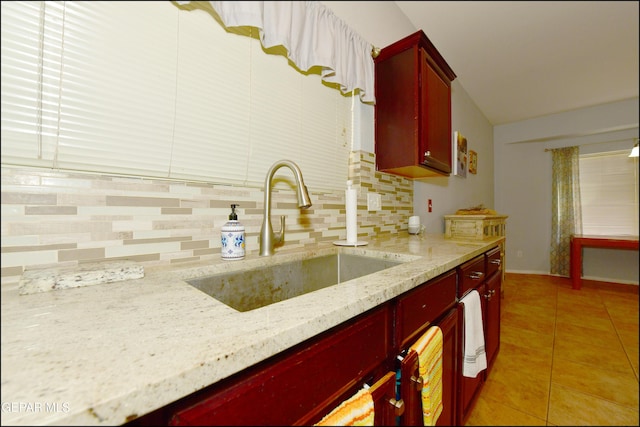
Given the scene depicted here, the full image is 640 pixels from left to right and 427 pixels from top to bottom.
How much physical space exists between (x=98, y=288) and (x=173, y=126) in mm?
444

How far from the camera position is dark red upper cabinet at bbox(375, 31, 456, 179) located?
4.55 ft

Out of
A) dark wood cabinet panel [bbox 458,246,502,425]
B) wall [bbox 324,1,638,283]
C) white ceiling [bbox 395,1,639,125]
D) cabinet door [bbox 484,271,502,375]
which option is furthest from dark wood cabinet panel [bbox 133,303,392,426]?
white ceiling [bbox 395,1,639,125]

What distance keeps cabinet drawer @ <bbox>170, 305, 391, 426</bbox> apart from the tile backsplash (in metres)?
0.48

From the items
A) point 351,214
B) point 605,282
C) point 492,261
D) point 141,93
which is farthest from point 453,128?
point 605,282

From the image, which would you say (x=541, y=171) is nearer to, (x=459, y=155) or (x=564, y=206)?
(x=564, y=206)

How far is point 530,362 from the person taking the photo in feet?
5.62

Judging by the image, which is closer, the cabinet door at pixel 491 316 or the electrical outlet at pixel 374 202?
the cabinet door at pixel 491 316

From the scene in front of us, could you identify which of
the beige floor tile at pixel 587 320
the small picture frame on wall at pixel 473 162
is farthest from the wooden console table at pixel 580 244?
the small picture frame on wall at pixel 473 162

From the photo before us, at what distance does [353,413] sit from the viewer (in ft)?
1.48

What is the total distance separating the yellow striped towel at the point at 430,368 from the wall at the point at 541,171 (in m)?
4.47

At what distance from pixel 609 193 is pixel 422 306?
4.62 meters

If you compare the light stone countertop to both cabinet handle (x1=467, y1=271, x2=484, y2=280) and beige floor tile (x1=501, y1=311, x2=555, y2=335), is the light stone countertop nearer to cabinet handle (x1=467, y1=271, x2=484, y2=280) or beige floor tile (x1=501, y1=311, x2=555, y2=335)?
cabinet handle (x1=467, y1=271, x2=484, y2=280)

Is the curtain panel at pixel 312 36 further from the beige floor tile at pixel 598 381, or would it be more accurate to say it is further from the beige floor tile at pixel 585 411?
the beige floor tile at pixel 598 381

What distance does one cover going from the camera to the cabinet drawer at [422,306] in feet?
2.09
